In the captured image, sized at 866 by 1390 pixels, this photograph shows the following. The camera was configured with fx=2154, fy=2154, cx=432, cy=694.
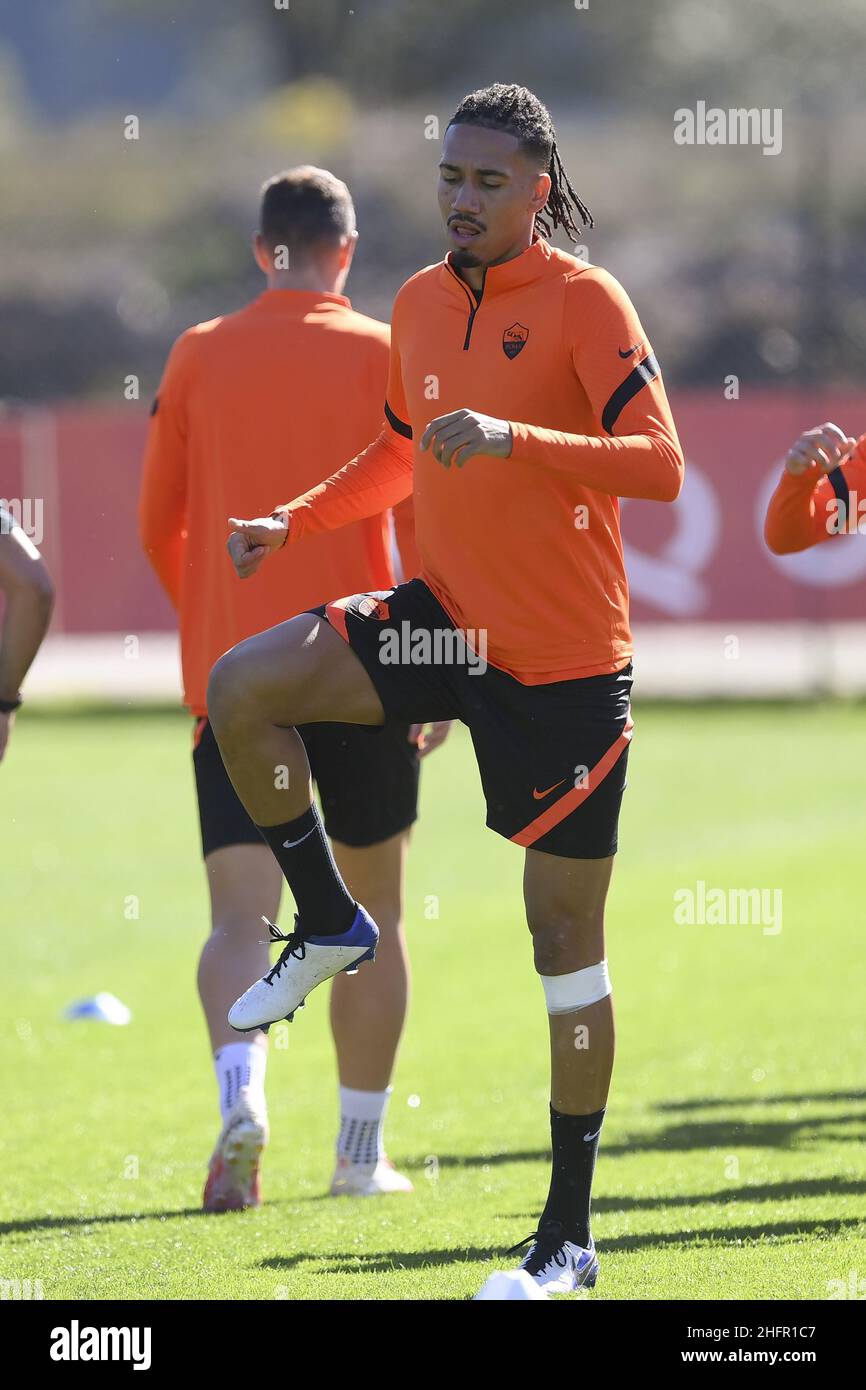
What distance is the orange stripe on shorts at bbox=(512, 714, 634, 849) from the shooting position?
15.0 feet

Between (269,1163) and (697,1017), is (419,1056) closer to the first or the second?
(697,1017)

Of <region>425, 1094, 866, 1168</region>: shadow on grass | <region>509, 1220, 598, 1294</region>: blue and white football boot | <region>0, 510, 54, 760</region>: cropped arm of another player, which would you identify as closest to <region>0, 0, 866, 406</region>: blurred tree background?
<region>425, 1094, 866, 1168</region>: shadow on grass

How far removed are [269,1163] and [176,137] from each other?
137 feet

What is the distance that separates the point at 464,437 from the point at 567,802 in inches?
34.3

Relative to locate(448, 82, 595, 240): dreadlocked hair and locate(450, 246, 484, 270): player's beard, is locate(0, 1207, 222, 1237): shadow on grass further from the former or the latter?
locate(448, 82, 595, 240): dreadlocked hair

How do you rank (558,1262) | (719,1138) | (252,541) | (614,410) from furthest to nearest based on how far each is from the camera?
(719,1138) → (252,541) → (558,1262) → (614,410)

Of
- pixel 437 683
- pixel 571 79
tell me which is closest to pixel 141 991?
pixel 437 683

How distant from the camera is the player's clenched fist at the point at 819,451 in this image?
4.66 meters

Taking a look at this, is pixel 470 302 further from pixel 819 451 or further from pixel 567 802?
pixel 567 802

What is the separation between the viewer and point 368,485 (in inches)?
199

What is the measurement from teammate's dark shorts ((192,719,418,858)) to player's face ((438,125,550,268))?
5.06 feet

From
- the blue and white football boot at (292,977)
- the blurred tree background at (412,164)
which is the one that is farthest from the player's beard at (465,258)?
the blurred tree background at (412,164)

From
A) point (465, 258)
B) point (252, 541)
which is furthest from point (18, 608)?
point (465, 258)

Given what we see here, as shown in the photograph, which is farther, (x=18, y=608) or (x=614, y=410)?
(x=18, y=608)
